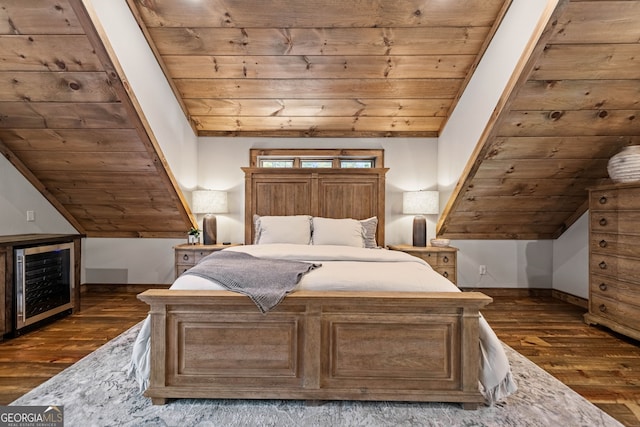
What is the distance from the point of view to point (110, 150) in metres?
3.18

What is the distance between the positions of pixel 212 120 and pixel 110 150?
4.01 feet

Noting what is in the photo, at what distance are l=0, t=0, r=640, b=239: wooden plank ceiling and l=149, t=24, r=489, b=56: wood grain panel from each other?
0.01 metres

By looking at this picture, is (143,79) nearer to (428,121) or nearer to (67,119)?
(67,119)

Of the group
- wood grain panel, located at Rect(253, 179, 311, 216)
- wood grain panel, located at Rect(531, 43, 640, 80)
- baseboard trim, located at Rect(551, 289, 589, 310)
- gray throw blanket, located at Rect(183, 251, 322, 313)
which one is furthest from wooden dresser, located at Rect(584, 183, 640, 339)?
wood grain panel, located at Rect(253, 179, 311, 216)

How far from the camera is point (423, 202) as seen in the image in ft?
12.7

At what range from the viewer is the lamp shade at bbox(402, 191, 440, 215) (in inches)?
153

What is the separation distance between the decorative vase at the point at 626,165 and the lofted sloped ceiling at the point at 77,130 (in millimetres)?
3989

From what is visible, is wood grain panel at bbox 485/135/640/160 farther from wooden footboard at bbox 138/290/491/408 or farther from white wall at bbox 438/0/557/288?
wooden footboard at bbox 138/290/491/408

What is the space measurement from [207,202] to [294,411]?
273cm

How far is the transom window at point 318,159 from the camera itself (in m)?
4.20

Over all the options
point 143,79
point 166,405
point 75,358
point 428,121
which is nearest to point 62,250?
point 75,358

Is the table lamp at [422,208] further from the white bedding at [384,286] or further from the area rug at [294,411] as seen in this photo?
the area rug at [294,411]

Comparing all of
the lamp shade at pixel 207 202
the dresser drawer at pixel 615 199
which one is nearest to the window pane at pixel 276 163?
the lamp shade at pixel 207 202

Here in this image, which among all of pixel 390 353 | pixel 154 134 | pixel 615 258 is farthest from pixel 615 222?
pixel 154 134
